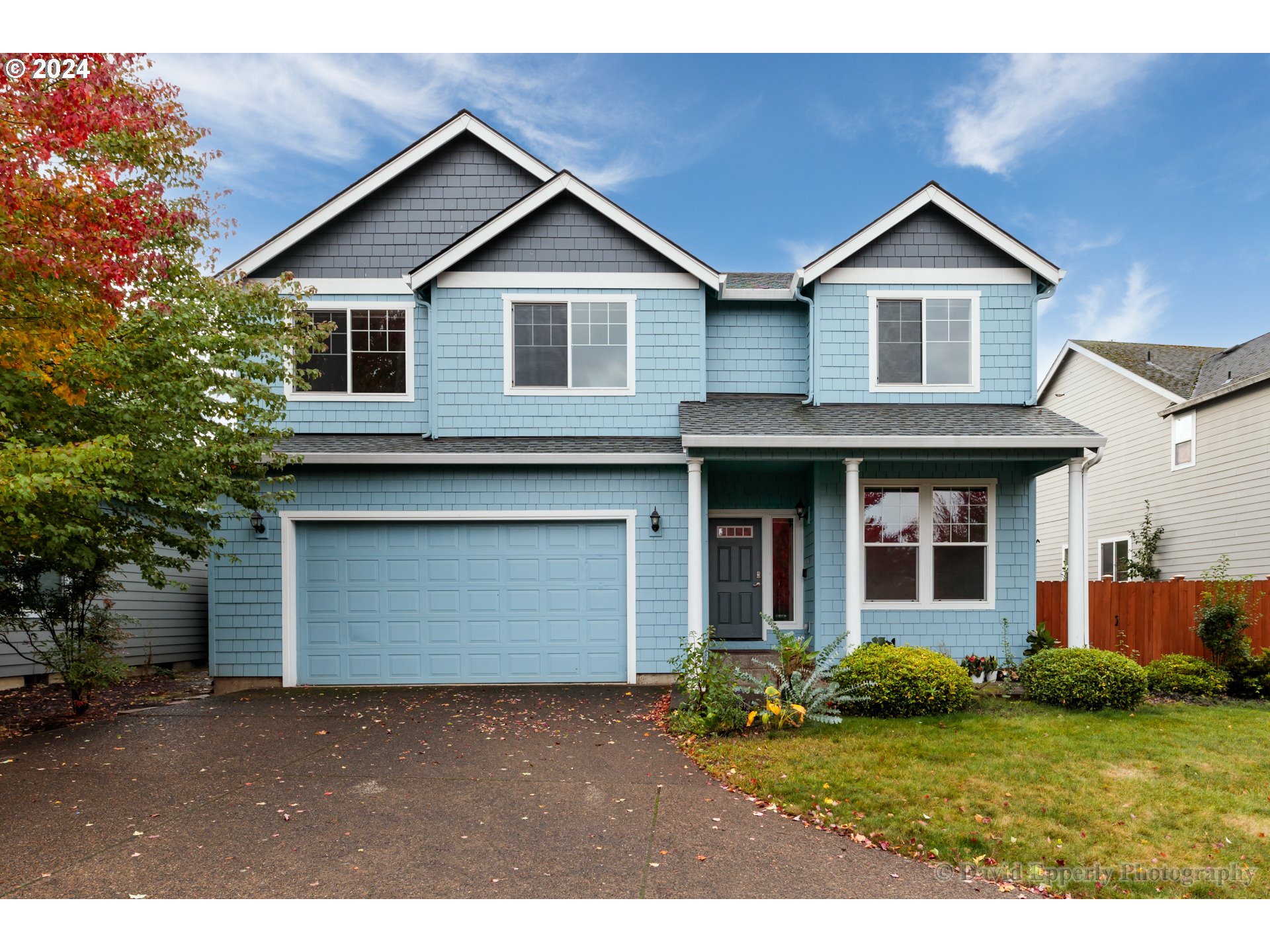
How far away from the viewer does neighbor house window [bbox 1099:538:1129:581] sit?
15.7 metres

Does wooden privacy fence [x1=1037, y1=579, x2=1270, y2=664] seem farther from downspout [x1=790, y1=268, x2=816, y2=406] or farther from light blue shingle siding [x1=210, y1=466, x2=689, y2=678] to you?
light blue shingle siding [x1=210, y1=466, x2=689, y2=678]

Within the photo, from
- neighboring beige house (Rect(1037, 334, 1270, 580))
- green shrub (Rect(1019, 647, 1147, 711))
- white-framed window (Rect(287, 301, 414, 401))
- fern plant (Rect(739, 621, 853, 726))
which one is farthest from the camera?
neighboring beige house (Rect(1037, 334, 1270, 580))

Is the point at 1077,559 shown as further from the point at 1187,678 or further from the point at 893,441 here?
the point at 893,441

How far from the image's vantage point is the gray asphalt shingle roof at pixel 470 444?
977 centimetres

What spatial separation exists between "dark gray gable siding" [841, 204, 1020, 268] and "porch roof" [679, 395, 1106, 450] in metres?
2.09

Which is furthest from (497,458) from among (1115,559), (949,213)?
(1115,559)

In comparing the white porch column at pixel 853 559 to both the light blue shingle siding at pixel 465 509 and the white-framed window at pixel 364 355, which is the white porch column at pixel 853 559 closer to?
the light blue shingle siding at pixel 465 509

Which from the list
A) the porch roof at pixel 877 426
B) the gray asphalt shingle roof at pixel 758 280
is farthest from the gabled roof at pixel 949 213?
the porch roof at pixel 877 426

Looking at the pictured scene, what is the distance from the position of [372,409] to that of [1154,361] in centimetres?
1705

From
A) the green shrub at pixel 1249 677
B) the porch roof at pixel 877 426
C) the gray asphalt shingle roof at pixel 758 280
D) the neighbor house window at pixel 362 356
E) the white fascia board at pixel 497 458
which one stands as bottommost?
the green shrub at pixel 1249 677

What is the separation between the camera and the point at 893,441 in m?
8.95

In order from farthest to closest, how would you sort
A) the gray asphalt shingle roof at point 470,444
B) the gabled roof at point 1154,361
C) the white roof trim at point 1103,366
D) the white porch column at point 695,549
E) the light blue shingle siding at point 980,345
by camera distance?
the gabled roof at point 1154,361, the white roof trim at point 1103,366, the light blue shingle siding at point 980,345, the gray asphalt shingle roof at point 470,444, the white porch column at point 695,549

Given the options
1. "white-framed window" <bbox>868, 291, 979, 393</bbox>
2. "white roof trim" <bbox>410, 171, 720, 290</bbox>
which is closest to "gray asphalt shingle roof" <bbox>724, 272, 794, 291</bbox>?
"white roof trim" <bbox>410, 171, 720, 290</bbox>

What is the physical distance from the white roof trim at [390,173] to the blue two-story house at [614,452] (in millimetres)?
39
